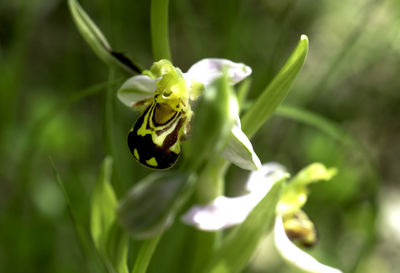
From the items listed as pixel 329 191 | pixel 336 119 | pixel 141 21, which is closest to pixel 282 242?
pixel 329 191

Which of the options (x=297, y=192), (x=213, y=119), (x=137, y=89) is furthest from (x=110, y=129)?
(x=213, y=119)

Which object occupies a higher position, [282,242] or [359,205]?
[282,242]

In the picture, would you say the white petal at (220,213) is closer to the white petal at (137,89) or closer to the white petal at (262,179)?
the white petal at (262,179)

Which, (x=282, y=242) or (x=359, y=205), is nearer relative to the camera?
(x=282, y=242)

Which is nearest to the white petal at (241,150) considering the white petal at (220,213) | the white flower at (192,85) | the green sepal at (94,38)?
the white flower at (192,85)

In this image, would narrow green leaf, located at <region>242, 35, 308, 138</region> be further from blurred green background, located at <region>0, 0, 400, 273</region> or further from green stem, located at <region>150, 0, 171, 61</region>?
blurred green background, located at <region>0, 0, 400, 273</region>

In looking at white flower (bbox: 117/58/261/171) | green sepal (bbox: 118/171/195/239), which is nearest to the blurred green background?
white flower (bbox: 117/58/261/171)

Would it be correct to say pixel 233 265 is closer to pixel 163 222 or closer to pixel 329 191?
pixel 163 222
